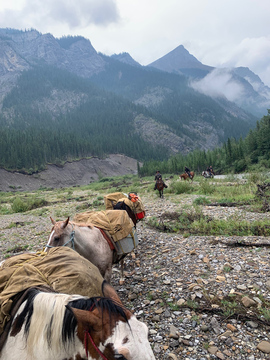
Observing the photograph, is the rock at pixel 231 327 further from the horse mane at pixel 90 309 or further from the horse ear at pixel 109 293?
the horse mane at pixel 90 309

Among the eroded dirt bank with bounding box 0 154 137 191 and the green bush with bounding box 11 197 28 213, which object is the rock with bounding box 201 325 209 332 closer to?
the green bush with bounding box 11 197 28 213

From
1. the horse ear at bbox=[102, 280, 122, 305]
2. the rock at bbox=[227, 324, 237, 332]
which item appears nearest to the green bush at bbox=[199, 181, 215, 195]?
the rock at bbox=[227, 324, 237, 332]

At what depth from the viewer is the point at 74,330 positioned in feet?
5.80

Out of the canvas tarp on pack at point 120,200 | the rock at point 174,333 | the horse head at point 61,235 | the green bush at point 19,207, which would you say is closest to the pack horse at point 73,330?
the horse head at point 61,235

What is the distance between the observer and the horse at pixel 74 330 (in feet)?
5.19

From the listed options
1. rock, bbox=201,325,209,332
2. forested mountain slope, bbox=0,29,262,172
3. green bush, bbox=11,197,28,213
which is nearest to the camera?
rock, bbox=201,325,209,332

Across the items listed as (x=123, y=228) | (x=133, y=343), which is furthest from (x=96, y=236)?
(x=133, y=343)

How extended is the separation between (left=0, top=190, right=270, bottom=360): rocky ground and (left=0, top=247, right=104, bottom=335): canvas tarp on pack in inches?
66.7

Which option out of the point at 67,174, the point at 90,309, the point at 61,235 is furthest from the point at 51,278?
the point at 67,174

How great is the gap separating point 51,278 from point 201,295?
2977 millimetres

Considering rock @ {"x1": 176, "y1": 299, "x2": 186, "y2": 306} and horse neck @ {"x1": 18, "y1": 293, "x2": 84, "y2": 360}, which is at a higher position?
horse neck @ {"x1": 18, "y1": 293, "x2": 84, "y2": 360}

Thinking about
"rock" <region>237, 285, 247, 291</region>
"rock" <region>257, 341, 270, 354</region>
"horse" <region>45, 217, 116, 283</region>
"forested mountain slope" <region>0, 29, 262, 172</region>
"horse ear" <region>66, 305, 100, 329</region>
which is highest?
"forested mountain slope" <region>0, 29, 262, 172</region>

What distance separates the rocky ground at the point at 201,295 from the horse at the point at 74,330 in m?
2.00

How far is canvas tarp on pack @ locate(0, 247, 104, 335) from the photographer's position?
7.32 ft
